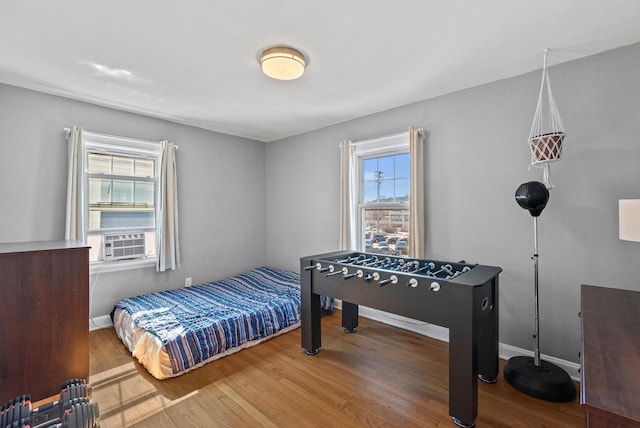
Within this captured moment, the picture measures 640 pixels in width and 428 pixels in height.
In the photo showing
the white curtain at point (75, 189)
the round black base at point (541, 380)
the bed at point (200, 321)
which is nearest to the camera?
the round black base at point (541, 380)

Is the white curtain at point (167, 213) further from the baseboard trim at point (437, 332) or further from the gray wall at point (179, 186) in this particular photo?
the baseboard trim at point (437, 332)

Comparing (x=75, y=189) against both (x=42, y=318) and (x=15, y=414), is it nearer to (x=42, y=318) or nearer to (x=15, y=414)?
(x=42, y=318)

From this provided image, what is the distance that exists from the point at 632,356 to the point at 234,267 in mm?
4340

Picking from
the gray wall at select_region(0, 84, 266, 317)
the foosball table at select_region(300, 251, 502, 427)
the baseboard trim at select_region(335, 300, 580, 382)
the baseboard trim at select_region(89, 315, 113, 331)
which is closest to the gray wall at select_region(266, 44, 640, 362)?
the baseboard trim at select_region(335, 300, 580, 382)

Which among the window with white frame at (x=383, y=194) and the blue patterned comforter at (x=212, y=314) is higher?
the window with white frame at (x=383, y=194)

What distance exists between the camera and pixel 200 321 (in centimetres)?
282

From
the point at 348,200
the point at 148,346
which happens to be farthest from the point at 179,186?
the point at 348,200

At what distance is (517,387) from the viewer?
2201 millimetres

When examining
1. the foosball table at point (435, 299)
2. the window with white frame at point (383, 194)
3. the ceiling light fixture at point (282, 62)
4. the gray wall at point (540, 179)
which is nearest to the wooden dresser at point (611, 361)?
the foosball table at point (435, 299)

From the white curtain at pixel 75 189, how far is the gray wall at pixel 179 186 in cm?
11

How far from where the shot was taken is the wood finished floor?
1912 mm

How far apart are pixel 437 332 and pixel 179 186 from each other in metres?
3.63

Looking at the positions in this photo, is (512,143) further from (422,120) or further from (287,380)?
(287,380)

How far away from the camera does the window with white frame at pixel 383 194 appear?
11.4ft
